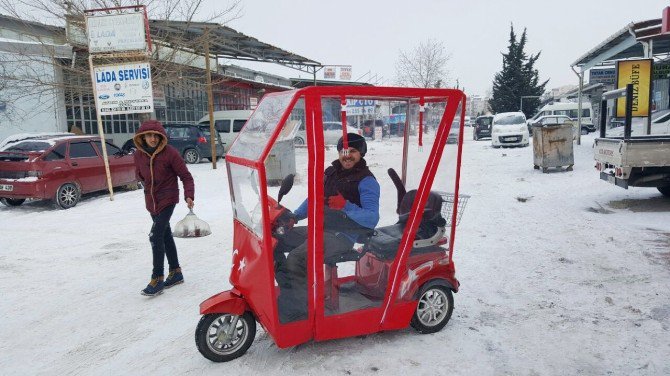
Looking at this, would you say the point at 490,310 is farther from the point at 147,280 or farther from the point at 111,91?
the point at 111,91

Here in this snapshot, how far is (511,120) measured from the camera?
22656 mm

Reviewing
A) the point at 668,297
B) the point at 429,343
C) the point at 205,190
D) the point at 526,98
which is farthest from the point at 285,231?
the point at 526,98

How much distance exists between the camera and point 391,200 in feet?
12.4

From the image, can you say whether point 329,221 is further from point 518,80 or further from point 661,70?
point 518,80

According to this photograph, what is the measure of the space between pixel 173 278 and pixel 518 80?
44.9 m

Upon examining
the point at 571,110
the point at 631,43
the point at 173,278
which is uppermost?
the point at 631,43

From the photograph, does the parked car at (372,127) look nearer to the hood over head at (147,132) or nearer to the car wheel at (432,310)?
the car wheel at (432,310)

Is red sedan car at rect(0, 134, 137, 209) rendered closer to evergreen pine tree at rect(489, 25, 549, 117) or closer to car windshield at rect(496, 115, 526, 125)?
car windshield at rect(496, 115, 526, 125)

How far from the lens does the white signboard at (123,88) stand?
10.5 meters

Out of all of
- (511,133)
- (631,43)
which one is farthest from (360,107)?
(511,133)

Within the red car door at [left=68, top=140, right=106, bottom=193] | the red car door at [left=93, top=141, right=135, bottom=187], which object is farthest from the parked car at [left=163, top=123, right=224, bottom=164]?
the red car door at [left=68, top=140, right=106, bottom=193]

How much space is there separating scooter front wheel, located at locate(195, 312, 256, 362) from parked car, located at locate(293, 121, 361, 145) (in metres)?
1.31

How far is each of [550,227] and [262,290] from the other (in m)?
5.31

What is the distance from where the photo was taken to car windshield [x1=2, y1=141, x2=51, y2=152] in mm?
9394
